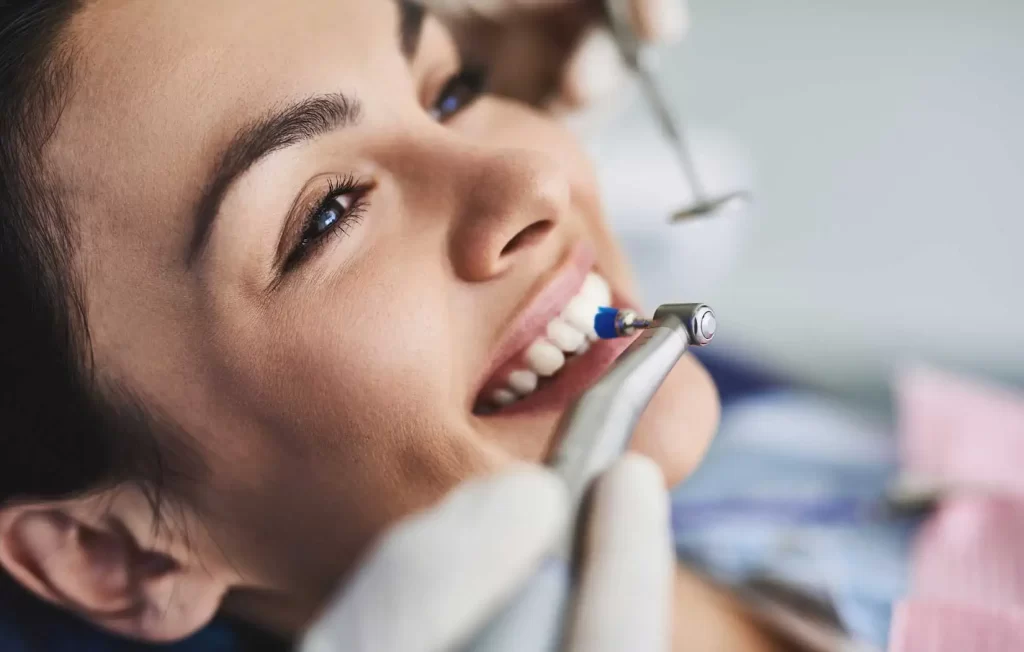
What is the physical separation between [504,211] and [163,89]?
0.88 ft

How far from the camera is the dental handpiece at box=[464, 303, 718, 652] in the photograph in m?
0.48

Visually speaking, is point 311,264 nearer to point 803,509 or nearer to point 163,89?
point 163,89

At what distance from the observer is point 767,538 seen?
1.07m

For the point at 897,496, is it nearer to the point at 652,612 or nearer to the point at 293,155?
the point at 652,612

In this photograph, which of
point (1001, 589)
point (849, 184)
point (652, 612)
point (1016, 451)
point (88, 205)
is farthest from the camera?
point (849, 184)

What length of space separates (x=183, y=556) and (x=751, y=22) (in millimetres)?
1473

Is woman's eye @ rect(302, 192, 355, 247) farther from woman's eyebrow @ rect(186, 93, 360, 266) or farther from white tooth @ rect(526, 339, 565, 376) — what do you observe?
white tooth @ rect(526, 339, 565, 376)

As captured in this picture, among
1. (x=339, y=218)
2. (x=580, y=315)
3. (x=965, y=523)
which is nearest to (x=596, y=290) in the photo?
(x=580, y=315)

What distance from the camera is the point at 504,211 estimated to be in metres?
0.67

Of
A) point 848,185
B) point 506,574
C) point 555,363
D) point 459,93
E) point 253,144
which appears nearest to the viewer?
point 506,574

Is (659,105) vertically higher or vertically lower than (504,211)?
higher

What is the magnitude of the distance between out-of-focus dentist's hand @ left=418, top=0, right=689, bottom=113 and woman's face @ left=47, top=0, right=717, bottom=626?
1.09 feet

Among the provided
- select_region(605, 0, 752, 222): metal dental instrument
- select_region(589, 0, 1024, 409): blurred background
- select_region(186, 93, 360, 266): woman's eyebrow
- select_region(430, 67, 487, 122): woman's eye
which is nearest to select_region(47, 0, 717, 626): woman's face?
select_region(186, 93, 360, 266): woman's eyebrow

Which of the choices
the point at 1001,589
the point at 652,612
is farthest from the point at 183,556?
the point at 1001,589
